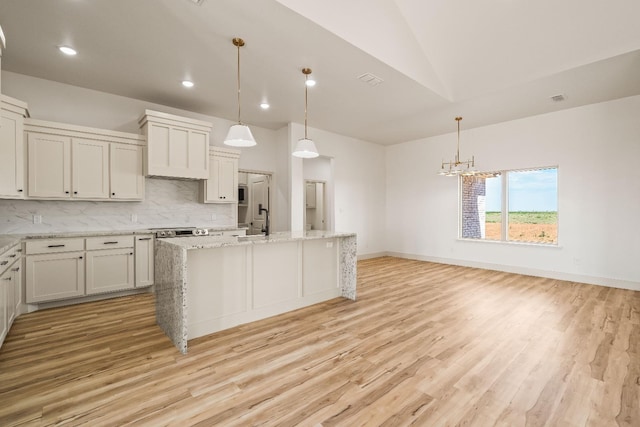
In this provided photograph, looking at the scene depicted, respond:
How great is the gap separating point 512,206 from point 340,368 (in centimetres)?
560

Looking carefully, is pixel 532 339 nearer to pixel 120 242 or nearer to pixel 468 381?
pixel 468 381

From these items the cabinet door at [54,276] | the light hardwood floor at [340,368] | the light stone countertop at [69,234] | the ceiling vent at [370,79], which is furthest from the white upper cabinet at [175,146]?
the ceiling vent at [370,79]

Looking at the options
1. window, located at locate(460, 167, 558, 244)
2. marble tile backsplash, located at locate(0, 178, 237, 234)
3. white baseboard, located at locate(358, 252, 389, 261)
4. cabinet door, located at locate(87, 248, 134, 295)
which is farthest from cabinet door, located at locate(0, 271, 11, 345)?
window, located at locate(460, 167, 558, 244)

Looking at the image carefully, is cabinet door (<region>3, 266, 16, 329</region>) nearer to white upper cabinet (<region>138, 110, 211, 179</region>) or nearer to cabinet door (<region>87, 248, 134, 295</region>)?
cabinet door (<region>87, 248, 134, 295</region>)

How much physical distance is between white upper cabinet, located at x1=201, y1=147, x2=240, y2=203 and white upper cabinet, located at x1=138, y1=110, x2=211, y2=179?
0.27 metres

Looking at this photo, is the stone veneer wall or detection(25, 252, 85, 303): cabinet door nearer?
detection(25, 252, 85, 303): cabinet door

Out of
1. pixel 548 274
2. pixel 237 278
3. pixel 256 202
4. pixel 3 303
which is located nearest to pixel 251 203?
pixel 256 202

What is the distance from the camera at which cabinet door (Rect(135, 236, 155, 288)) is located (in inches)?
172

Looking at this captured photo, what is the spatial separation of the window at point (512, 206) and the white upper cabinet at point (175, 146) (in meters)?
→ 5.63

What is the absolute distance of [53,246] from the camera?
12.2ft

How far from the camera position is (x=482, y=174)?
6.41m

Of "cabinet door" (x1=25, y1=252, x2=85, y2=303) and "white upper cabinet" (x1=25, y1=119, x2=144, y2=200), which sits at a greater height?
"white upper cabinet" (x1=25, y1=119, x2=144, y2=200)

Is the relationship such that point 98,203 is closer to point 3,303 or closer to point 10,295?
point 10,295

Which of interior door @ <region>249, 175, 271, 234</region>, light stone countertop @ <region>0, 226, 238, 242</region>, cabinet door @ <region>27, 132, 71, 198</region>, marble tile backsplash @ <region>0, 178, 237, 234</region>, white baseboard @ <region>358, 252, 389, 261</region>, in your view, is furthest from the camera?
interior door @ <region>249, 175, 271, 234</region>
